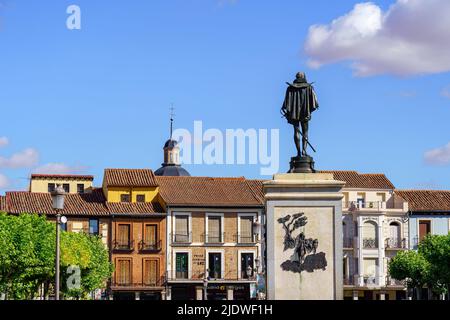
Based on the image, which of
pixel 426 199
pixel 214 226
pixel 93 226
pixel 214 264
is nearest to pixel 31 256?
pixel 93 226

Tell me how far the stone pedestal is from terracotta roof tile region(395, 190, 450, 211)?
72.0 m

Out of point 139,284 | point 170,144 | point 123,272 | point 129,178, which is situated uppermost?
point 170,144

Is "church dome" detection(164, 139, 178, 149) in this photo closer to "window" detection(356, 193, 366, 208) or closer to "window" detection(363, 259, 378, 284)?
"window" detection(356, 193, 366, 208)

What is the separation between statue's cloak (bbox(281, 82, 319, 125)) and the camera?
1277 inches

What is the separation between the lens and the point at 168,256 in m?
99.8

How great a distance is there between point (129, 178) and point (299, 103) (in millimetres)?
70650

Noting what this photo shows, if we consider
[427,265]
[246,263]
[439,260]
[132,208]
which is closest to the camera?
[439,260]

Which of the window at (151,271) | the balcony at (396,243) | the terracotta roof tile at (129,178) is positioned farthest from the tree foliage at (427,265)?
the terracotta roof tile at (129,178)

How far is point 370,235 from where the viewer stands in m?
101

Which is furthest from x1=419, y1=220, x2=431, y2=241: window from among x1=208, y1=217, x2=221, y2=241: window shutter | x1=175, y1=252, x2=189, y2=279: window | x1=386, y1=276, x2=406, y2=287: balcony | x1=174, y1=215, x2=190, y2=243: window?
x1=175, y1=252, x2=189, y2=279: window

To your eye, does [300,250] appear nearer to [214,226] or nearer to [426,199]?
[214,226]
